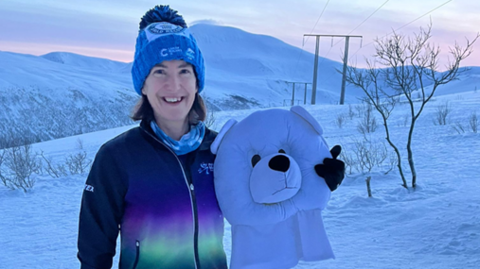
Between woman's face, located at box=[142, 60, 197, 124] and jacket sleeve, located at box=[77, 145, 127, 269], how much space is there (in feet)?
0.90

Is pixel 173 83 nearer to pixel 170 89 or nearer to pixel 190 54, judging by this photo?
pixel 170 89

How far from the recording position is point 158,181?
1.59m

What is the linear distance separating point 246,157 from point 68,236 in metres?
3.90

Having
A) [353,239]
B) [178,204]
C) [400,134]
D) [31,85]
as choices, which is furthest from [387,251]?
[31,85]

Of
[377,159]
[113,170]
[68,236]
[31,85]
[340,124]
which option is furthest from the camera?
[31,85]

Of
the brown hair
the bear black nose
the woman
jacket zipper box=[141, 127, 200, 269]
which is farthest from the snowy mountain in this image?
the bear black nose

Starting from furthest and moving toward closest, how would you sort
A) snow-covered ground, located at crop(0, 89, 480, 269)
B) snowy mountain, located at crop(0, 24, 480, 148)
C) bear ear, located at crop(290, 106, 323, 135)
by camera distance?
snowy mountain, located at crop(0, 24, 480, 148) → snow-covered ground, located at crop(0, 89, 480, 269) → bear ear, located at crop(290, 106, 323, 135)

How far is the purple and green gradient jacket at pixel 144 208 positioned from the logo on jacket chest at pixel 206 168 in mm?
20

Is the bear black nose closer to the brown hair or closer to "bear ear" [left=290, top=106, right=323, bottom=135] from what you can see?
"bear ear" [left=290, top=106, right=323, bottom=135]

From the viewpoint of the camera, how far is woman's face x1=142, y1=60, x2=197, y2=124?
5.37ft

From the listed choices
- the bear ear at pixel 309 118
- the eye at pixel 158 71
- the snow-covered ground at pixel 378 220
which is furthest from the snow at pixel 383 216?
the eye at pixel 158 71

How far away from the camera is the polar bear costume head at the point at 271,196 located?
5.45 ft

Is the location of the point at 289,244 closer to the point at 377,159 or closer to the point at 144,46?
the point at 144,46

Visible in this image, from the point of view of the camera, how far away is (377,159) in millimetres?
7906
